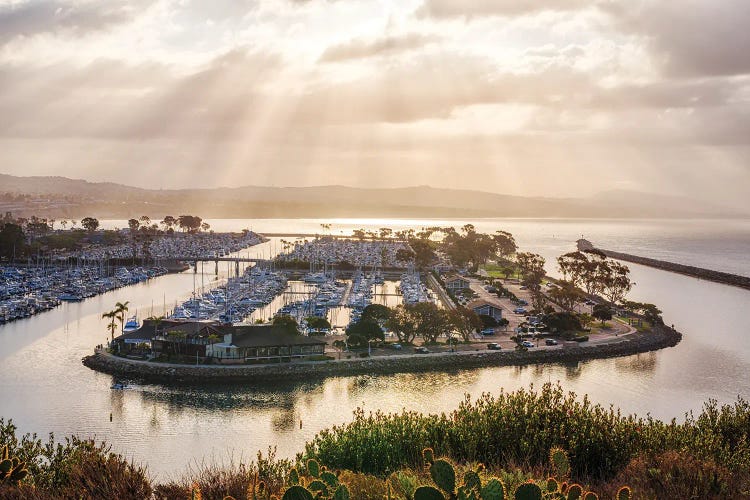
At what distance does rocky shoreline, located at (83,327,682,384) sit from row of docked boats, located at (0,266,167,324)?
11.5 m

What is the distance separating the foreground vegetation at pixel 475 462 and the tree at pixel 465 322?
558 inches

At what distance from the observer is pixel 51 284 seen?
39656 mm

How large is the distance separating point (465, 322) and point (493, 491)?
21.7 m

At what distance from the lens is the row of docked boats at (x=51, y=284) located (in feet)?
106

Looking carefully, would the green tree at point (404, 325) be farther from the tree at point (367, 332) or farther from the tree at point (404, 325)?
the tree at point (367, 332)

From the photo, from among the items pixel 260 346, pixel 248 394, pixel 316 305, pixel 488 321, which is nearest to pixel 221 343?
pixel 260 346

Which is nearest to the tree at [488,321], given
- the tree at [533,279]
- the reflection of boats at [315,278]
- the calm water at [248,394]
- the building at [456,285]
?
the tree at [533,279]

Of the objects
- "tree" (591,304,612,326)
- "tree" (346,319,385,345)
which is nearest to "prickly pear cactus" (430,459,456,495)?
"tree" (346,319,385,345)

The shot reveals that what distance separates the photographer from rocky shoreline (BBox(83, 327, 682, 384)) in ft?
69.8

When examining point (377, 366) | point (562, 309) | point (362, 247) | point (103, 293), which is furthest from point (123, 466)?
point (362, 247)

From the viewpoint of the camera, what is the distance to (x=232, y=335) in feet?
76.2

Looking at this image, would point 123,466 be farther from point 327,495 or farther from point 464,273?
point 464,273

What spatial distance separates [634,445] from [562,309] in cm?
2550

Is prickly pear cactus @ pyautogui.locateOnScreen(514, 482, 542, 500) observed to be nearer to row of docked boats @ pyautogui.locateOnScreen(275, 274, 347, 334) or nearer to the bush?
the bush
